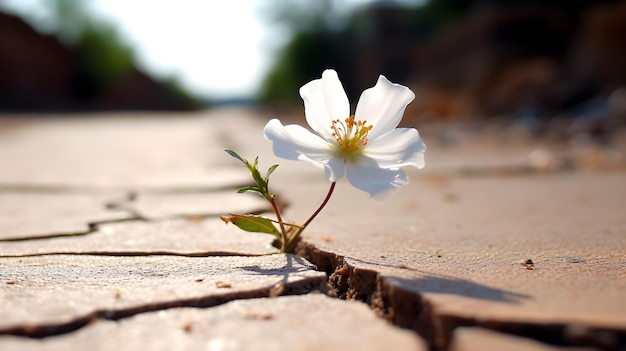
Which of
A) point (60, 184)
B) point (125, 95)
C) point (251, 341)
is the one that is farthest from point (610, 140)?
point (125, 95)

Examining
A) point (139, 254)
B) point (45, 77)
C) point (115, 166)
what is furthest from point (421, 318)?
point (45, 77)

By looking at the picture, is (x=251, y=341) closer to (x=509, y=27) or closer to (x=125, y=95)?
(x=509, y=27)

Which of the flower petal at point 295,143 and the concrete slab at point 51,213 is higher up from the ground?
the flower petal at point 295,143

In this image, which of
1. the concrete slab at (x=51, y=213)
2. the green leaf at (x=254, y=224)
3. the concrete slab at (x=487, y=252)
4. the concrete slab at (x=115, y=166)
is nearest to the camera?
the concrete slab at (x=487, y=252)

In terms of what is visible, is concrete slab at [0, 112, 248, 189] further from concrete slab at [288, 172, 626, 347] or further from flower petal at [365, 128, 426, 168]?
flower petal at [365, 128, 426, 168]

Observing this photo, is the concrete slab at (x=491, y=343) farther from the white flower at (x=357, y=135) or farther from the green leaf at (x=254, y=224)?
the green leaf at (x=254, y=224)

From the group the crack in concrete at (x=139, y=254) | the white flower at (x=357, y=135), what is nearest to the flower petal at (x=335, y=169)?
the white flower at (x=357, y=135)

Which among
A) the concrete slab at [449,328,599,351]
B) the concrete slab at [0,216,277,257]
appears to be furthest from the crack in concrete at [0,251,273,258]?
the concrete slab at [449,328,599,351]
